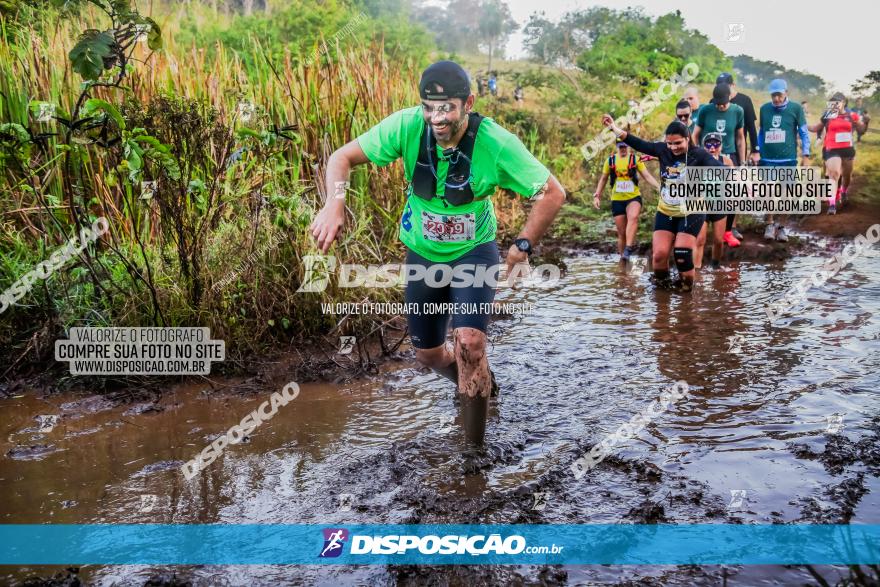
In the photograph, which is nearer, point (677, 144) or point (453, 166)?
point (453, 166)

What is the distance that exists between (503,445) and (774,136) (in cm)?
859

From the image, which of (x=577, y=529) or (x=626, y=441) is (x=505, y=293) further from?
(x=577, y=529)

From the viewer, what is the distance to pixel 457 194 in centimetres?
365

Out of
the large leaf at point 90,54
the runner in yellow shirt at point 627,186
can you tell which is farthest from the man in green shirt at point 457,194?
the runner in yellow shirt at point 627,186

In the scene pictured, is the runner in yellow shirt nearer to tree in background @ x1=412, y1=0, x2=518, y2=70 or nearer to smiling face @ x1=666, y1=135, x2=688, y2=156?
smiling face @ x1=666, y1=135, x2=688, y2=156

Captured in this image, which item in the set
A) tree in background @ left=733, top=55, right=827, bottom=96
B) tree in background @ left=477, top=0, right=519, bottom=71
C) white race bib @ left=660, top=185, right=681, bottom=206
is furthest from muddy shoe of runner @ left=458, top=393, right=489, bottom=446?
tree in background @ left=733, top=55, right=827, bottom=96

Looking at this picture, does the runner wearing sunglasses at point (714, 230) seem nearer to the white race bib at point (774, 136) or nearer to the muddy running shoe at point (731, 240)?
the muddy running shoe at point (731, 240)

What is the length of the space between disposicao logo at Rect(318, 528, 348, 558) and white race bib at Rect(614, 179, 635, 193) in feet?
23.0

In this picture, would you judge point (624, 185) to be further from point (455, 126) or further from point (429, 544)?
point (429, 544)

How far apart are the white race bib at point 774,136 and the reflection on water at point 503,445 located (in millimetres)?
4970

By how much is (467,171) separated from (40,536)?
2716mm

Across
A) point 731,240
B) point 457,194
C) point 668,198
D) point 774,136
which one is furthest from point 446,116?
point 774,136

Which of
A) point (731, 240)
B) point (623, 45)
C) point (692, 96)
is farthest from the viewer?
point (623, 45)

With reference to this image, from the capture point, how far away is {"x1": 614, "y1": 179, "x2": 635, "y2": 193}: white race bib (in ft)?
30.1
